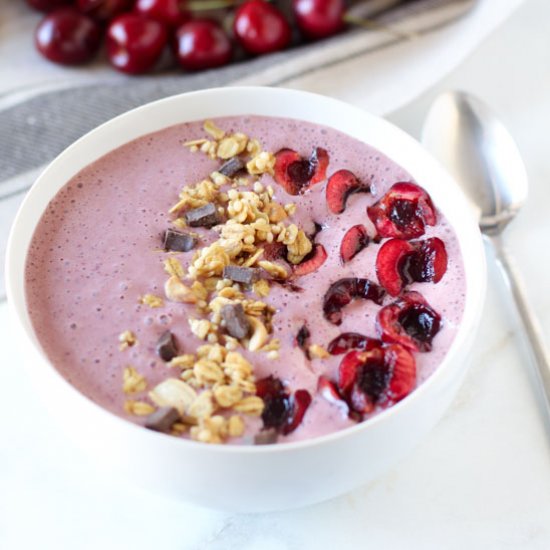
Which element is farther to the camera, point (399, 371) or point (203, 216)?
point (203, 216)

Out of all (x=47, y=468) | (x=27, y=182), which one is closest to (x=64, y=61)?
(x=27, y=182)

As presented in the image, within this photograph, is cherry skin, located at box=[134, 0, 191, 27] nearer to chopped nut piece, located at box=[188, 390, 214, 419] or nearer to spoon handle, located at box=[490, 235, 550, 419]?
spoon handle, located at box=[490, 235, 550, 419]

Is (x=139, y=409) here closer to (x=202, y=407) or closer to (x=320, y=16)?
(x=202, y=407)

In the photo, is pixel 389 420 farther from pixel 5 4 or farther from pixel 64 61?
pixel 5 4

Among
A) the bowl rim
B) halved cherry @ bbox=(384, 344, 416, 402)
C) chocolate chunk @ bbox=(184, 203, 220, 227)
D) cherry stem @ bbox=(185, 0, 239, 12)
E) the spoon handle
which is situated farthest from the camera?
cherry stem @ bbox=(185, 0, 239, 12)

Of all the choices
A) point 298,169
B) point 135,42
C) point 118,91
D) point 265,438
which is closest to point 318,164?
point 298,169

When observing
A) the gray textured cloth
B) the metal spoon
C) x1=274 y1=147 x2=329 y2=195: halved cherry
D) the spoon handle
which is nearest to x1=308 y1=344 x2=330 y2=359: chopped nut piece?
x1=274 y1=147 x2=329 y2=195: halved cherry

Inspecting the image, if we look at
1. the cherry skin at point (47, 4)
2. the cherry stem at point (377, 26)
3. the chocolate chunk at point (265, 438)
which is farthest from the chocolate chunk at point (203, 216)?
the cherry skin at point (47, 4)

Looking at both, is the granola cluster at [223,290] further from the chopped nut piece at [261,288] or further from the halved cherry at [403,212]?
the halved cherry at [403,212]
